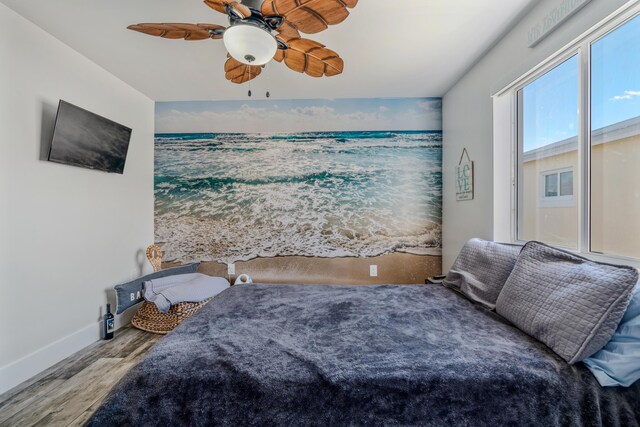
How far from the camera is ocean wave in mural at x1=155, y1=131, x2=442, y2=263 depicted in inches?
126

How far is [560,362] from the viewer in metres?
0.98

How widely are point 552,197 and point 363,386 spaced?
179 cm

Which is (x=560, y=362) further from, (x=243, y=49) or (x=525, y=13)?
(x=525, y=13)

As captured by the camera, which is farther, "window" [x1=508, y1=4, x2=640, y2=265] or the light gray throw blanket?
the light gray throw blanket

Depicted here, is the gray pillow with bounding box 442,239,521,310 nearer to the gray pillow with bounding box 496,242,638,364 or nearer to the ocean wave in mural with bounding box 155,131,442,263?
the gray pillow with bounding box 496,242,638,364

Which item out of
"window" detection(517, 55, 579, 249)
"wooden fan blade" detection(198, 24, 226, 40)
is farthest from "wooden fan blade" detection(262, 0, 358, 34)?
"window" detection(517, 55, 579, 249)

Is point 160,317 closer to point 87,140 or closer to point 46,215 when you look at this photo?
point 46,215

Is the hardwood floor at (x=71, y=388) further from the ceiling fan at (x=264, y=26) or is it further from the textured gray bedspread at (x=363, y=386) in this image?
the ceiling fan at (x=264, y=26)

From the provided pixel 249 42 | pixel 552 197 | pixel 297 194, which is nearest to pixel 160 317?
pixel 297 194

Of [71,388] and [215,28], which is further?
[71,388]

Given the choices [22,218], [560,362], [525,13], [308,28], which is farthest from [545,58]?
[22,218]

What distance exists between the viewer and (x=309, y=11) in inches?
48.9

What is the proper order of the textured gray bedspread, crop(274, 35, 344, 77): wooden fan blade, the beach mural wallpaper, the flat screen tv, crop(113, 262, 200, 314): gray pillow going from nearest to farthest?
the textured gray bedspread → crop(274, 35, 344, 77): wooden fan blade → the flat screen tv → crop(113, 262, 200, 314): gray pillow → the beach mural wallpaper

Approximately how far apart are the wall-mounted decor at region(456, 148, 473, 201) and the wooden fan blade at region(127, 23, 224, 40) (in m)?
2.33
